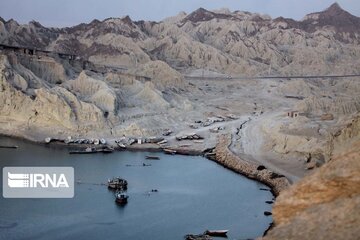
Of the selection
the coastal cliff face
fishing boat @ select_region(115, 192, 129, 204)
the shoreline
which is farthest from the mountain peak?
the coastal cliff face

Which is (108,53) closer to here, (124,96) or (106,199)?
(124,96)

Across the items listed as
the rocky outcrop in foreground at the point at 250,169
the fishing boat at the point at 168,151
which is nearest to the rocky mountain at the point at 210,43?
the fishing boat at the point at 168,151

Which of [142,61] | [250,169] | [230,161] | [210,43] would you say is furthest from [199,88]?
[250,169]

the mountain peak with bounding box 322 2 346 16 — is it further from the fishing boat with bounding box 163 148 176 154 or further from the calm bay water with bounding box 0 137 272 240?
the calm bay water with bounding box 0 137 272 240

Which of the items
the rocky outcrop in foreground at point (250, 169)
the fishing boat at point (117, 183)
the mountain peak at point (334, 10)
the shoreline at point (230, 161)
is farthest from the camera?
the mountain peak at point (334, 10)

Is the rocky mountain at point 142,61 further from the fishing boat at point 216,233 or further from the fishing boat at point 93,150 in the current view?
the fishing boat at point 216,233

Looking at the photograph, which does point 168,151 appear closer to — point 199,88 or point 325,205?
point 199,88
